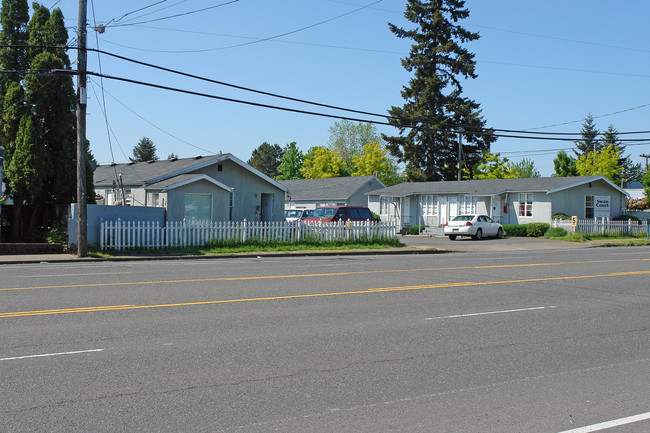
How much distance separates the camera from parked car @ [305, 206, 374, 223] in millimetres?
34188

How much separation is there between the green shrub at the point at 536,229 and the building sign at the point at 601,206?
21.1 feet

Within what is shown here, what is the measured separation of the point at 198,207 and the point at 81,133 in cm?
783

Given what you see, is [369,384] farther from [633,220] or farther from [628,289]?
[633,220]

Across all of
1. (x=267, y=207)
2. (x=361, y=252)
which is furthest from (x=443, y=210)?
(x=361, y=252)

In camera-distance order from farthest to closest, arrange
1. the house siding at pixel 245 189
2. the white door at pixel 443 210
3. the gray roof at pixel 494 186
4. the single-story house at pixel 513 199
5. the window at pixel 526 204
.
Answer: the white door at pixel 443 210, the window at pixel 526 204, the gray roof at pixel 494 186, the single-story house at pixel 513 199, the house siding at pixel 245 189

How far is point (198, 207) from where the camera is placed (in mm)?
28281

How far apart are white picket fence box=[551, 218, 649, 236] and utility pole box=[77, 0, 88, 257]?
28912mm

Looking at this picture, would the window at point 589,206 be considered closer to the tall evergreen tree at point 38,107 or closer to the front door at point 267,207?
the front door at point 267,207

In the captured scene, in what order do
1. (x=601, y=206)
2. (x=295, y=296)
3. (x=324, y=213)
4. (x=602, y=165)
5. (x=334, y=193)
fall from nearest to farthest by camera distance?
1. (x=295, y=296)
2. (x=324, y=213)
3. (x=601, y=206)
4. (x=334, y=193)
5. (x=602, y=165)

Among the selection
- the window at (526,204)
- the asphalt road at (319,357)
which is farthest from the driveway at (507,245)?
the asphalt road at (319,357)

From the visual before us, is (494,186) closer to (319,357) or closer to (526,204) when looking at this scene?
(526,204)

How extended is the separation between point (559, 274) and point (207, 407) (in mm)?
13798

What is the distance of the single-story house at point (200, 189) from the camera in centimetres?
2761

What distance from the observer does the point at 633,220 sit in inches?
1714
